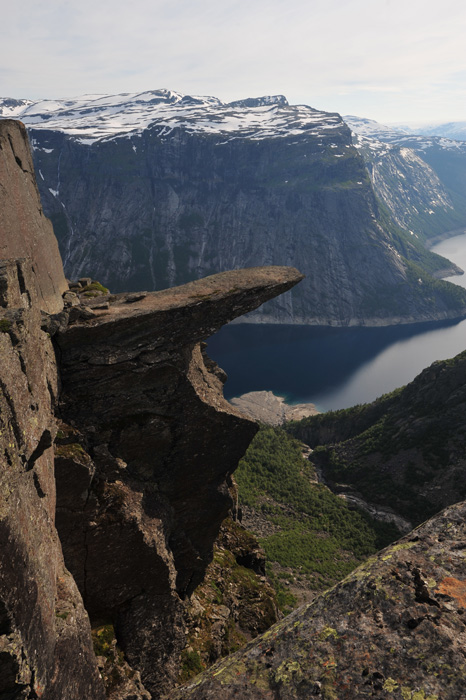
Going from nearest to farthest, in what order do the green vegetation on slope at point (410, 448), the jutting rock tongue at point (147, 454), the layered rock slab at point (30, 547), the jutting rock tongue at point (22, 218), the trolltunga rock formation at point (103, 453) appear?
the layered rock slab at point (30, 547) → the trolltunga rock formation at point (103, 453) → the jutting rock tongue at point (147, 454) → the jutting rock tongue at point (22, 218) → the green vegetation on slope at point (410, 448)

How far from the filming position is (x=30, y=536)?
12195 millimetres

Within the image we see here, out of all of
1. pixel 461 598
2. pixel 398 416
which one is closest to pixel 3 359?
pixel 461 598

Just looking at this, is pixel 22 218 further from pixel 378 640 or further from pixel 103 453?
pixel 378 640

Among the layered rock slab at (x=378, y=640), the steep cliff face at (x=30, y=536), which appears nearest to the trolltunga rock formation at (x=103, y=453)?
the steep cliff face at (x=30, y=536)

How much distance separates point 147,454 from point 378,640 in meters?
17.6

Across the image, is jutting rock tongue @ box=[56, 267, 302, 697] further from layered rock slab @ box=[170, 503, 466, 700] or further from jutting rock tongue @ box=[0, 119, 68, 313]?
layered rock slab @ box=[170, 503, 466, 700]

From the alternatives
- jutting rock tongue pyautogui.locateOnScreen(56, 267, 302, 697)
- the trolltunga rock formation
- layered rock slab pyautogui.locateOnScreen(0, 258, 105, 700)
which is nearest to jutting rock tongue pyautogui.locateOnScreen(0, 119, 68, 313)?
the trolltunga rock formation

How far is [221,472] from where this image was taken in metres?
25.8

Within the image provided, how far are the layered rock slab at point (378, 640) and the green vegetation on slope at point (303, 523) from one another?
4780 cm

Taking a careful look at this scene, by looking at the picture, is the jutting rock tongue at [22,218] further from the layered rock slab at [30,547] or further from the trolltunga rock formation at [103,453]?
the layered rock slab at [30,547]

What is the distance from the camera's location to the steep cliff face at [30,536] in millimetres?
10320

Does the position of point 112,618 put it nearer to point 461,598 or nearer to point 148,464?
point 148,464

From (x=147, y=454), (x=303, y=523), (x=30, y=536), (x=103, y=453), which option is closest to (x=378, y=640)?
(x=30, y=536)

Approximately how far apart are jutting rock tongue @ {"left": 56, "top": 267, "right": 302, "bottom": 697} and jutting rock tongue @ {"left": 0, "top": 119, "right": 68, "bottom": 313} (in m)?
4.22
